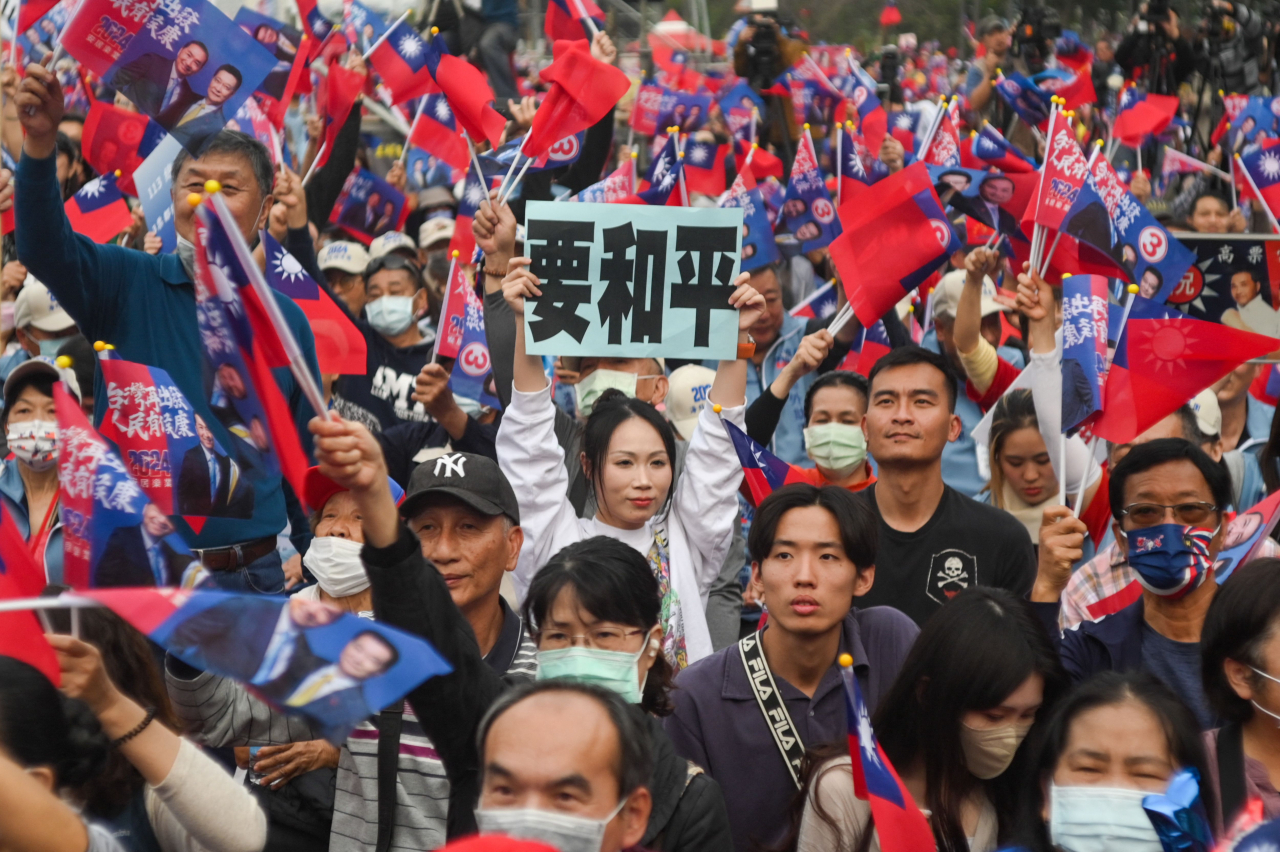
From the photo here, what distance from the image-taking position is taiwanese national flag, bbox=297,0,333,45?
8.42 meters

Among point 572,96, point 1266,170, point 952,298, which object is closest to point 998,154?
point 952,298

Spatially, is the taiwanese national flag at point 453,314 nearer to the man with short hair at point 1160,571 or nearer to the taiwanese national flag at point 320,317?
the taiwanese national flag at point 320,317

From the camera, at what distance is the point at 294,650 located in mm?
2295

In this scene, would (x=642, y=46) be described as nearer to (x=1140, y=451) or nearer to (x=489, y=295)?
(x=489, y=295)

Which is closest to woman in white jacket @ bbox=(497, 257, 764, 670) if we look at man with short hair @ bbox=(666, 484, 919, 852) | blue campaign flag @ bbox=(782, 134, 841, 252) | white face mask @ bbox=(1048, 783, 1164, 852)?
man with short hair @ bbox=(666, 484, 919, 852)

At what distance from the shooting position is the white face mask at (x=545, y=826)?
96.5 inches

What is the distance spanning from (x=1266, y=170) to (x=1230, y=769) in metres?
5.63

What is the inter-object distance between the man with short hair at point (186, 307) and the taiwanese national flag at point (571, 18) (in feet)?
13.8

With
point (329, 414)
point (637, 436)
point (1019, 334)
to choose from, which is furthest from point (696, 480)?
point (1019, 334)

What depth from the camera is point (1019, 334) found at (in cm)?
768

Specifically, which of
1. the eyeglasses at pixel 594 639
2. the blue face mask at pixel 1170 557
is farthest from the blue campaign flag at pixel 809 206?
the eyeglasses at pixel 594 639

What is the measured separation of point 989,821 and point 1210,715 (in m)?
0.76

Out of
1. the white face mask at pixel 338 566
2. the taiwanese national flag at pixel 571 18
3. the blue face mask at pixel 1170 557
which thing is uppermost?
the taiwanese national flag at pixel 571 18

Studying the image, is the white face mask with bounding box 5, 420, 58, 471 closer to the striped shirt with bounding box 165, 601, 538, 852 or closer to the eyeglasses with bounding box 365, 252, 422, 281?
the striped shirt with bounding box 165, 601, 538, 852
